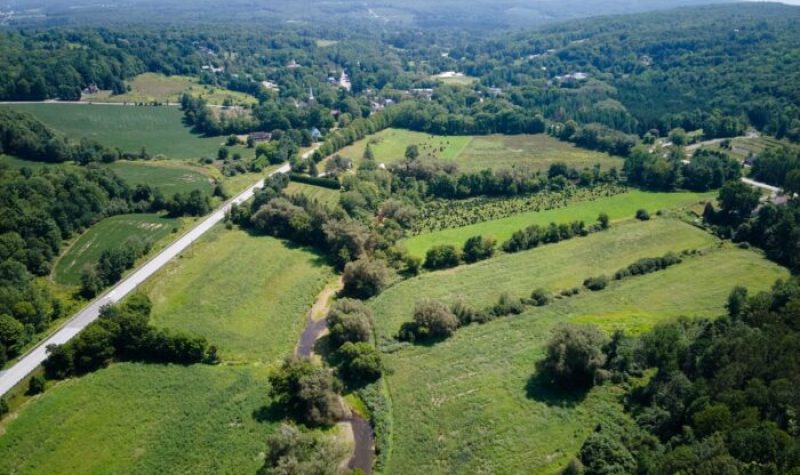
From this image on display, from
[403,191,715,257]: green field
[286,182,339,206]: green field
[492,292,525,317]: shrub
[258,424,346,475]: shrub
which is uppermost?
[258,424,346,475]: shrub

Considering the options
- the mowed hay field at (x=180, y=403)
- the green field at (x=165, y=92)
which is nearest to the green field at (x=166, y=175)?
the mowed hay field at (x=180, y=403)

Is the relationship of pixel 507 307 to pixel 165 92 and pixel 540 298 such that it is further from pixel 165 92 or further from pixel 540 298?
pixel 165 92

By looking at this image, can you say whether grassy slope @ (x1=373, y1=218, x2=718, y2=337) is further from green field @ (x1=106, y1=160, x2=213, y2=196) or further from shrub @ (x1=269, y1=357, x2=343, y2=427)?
green field @ (x1=106, y1=160, x2=213, y2=196)

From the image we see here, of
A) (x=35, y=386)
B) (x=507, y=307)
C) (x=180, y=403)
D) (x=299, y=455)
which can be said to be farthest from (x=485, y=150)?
(x=35, y=386)

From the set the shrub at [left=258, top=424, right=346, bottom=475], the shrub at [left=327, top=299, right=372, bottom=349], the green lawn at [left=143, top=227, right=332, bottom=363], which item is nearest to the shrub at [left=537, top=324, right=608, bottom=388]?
the shrub at [left=327, top=299, right=372, bottom=349]

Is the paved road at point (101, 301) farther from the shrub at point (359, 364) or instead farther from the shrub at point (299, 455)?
the shrub at point (359, 364)

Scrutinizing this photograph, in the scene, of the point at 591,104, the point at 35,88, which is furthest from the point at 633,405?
the point at 35,88
